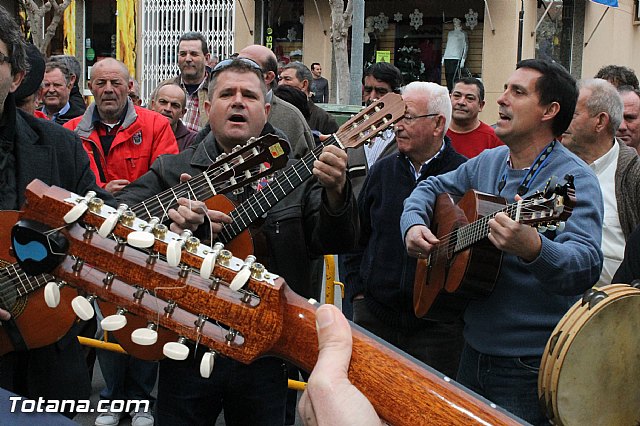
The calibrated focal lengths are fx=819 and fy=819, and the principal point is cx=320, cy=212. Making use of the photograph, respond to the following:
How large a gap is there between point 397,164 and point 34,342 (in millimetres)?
2521

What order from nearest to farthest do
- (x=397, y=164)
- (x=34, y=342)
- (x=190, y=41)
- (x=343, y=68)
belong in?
1. (x=34, y=342)
2. (x=397, y=164)
3. (x=190, y=41)
4. (x=343, y=68)

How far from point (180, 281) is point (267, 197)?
159 centimetres

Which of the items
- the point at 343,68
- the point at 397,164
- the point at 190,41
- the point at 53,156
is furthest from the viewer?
the point at 343,68

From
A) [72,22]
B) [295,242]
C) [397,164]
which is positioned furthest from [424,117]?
[72,22]

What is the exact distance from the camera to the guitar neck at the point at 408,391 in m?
1.49

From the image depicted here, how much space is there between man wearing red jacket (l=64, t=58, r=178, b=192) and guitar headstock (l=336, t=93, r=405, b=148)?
8.01 ft

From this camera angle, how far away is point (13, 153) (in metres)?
2.84

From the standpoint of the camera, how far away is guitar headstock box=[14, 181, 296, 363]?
1636mm

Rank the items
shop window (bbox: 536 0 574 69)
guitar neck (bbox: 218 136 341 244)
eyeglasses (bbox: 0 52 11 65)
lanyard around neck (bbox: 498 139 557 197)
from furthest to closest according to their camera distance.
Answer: shop window (bbox: 536 0 574 69) → lanyard around neck (bbox: 498 139 557 197) → guitar neck (bbox: 218 136 341 244) → eyeglasses (bbox: 0 52 11 65)

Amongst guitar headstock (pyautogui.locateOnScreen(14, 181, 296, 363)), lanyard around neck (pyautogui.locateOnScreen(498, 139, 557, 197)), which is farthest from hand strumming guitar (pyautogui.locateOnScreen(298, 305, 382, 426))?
lanyard around neck (pyautogui.locateOnScreen(498, 139, 557, 197))

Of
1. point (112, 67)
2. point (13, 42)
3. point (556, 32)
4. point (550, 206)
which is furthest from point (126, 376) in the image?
point (556, 32)

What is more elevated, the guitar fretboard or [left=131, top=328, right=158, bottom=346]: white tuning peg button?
[left=131, top=328, right=158, bottom=346]: white tuning peg button

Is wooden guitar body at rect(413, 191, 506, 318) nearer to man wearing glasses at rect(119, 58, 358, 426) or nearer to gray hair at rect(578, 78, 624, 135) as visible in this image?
man wearing glasses at rect(119, 58, 358, 426)

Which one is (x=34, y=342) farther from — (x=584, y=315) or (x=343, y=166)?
(x=584, y=315)
